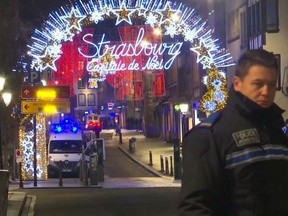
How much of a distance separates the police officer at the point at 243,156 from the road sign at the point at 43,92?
24446 mm

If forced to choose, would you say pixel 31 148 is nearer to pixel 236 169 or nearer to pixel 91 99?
pixel 236 169

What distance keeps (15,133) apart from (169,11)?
33.4ft

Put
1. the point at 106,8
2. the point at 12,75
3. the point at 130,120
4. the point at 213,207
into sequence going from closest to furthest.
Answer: the point at 213,207 < the point at 106,8 < the point at 12,75 < the point at 130,120

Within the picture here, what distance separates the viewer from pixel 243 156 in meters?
3.77

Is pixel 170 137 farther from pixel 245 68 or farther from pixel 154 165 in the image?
pixel 245 68

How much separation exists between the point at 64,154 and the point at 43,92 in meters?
8.09

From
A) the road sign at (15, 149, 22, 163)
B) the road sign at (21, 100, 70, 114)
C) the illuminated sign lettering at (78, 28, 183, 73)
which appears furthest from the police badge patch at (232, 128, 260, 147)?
the road sign at (15, 149, 22, 163)

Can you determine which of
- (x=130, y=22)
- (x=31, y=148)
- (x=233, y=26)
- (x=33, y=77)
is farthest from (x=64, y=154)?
(x=233, y=26)

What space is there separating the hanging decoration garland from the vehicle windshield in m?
8.76

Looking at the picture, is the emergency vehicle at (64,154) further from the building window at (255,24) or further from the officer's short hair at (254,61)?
the officer's short hair at (254,61)

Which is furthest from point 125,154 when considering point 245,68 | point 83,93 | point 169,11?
point 245,68

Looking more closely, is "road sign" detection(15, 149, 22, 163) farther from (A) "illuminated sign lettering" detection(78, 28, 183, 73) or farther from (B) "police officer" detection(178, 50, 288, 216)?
(B) "police officer" detection(178, 50, 288, 216)

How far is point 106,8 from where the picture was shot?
1081 inches

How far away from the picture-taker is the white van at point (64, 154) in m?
35.5
